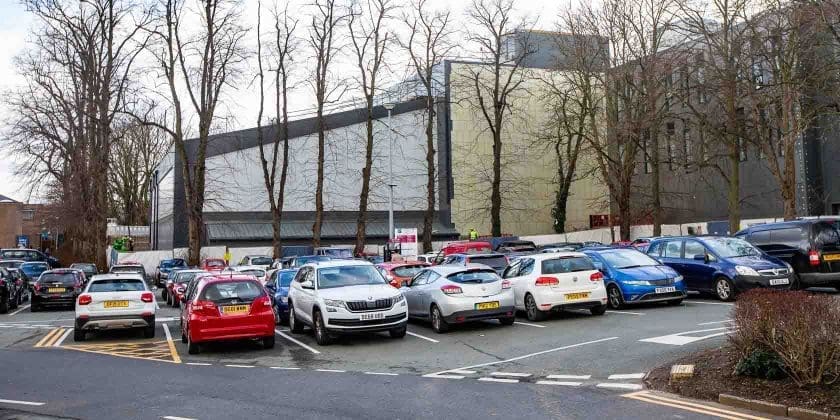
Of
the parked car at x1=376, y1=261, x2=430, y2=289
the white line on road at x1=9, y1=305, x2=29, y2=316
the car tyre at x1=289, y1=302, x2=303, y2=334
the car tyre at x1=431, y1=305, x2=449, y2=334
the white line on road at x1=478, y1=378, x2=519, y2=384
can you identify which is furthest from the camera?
the white line on road at x1=9, y1=305, x2=29, y2=316

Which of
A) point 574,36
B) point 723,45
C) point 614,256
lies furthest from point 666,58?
point 614,256

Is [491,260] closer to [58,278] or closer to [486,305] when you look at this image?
[486,305]

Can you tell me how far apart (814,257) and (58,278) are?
2523 cm

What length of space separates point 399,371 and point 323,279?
15.1 feet

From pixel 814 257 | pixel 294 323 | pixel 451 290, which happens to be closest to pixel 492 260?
pixel 451 290

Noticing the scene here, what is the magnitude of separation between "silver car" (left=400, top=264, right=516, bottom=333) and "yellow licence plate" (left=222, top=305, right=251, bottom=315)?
4043mm

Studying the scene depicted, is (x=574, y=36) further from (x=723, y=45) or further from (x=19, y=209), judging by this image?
(x=19, y=209)

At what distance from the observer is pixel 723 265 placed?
17547 millimetres

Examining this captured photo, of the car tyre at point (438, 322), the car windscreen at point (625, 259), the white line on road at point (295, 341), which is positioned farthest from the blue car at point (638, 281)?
the white line on road at point (295, 341)

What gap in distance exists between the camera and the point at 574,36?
127 ft

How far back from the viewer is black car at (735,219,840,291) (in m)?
17.3

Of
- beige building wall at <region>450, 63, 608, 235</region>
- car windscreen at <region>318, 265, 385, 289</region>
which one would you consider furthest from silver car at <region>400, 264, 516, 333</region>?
beige building wall at <region>450, 63, 608, 235</region>

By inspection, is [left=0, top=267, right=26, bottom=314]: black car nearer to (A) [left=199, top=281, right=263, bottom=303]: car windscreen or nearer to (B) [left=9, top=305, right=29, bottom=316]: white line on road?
(B) [left=9, top=305, right=29, bottom=316]: white line on road

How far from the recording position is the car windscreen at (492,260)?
71.5 ft
